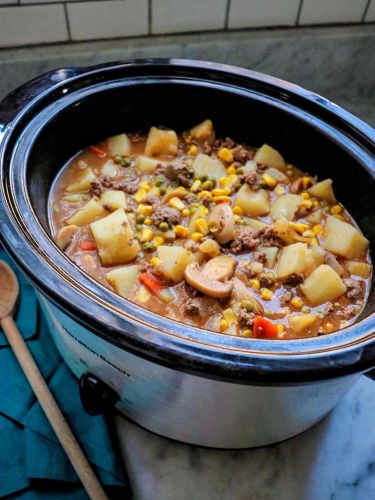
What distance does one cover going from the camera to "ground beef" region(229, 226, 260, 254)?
4.86 ft

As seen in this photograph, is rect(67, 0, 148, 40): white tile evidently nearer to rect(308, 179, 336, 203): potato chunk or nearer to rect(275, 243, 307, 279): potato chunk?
rect(308, 179, 336, 203): potato chunk

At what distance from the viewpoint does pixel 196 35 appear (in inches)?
83.5

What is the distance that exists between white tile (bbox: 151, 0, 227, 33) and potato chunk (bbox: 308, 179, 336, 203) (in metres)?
0.87

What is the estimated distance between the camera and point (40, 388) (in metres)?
1.46

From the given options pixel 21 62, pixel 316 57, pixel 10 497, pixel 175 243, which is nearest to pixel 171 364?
pixel 175 243

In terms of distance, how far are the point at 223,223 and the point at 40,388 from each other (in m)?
0.68

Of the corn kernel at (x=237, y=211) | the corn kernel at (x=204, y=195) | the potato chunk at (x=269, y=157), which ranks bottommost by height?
the corn kernel at (x=237, y=211)

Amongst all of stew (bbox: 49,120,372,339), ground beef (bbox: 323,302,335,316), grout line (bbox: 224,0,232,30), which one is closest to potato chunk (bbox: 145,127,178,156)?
stew (bbox: 49,120,372,339)

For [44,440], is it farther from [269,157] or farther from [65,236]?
[269,157]

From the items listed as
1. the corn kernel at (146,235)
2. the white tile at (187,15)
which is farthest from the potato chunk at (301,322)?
the white tile at (187,15)

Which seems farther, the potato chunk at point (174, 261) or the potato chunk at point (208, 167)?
the potato chunk at point (208, 167)

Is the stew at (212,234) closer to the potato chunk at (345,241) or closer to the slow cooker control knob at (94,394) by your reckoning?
the potato chunk at (345,241)

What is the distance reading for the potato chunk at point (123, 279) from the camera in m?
1.37

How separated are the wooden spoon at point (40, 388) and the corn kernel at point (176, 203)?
1.88 feet
